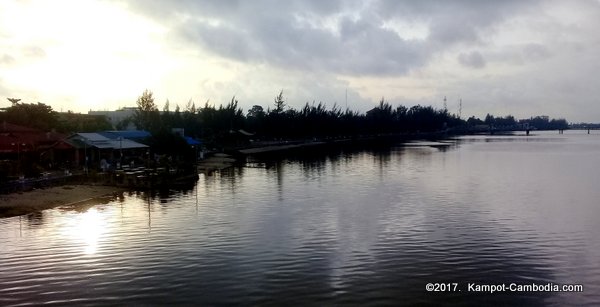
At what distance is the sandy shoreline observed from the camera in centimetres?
3409

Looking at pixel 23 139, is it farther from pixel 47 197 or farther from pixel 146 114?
pixel 146 114

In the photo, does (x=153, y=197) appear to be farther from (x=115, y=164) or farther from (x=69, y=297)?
(x=69, y=297)

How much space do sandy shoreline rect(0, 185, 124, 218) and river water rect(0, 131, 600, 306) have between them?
1369 millimetres

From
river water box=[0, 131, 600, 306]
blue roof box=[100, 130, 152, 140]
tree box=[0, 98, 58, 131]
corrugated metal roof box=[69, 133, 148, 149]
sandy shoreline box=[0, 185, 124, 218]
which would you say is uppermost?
tree box=[0, 98, 58, 131]

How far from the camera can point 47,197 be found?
3759 centimetres

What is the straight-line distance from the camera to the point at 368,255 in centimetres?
2362

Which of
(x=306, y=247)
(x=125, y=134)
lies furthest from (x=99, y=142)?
(x=306, y=247)

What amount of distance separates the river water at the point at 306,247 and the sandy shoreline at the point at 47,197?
1.37m

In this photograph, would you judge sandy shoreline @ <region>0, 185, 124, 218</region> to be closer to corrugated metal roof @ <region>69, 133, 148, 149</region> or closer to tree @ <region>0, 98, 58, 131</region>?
corrugated metal roof @ <region>69, 133, 148, 149</region>

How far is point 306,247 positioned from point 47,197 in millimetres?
22165

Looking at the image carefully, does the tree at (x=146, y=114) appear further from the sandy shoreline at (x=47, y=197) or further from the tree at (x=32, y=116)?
the sandy shoreline at (x=47, y=197)

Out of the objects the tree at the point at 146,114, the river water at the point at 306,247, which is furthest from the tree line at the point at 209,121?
the river water at the point at 306,247

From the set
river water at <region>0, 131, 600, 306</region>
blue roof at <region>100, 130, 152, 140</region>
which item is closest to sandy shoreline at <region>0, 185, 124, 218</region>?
river water at <region>0, 131, 600, 306</region>

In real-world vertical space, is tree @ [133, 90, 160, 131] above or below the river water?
above
